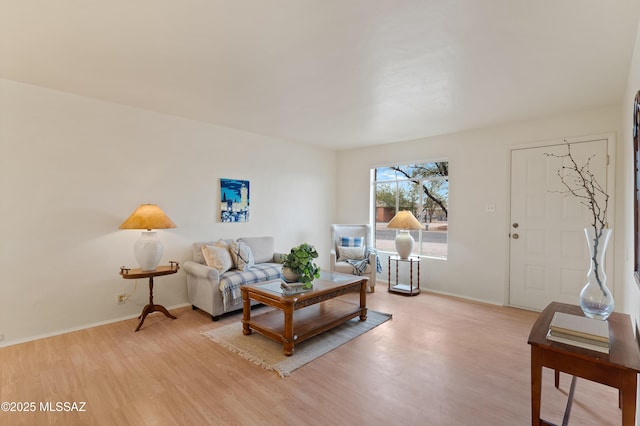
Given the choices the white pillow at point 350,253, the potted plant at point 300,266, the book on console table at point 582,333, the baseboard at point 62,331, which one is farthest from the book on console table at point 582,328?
the baseboard at point 62,331

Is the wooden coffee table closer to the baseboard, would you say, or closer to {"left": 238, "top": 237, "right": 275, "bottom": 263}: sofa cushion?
{"left": 238, "top": 237, "right": 275, "bottom": 263}: sofa cushion

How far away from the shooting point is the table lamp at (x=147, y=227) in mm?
3123

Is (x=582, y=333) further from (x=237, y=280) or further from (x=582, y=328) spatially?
(x=237, y=280)

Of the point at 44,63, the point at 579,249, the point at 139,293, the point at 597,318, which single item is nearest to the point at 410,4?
the point at 597,318

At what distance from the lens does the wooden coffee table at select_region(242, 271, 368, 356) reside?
2.64m

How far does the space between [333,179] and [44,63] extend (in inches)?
175

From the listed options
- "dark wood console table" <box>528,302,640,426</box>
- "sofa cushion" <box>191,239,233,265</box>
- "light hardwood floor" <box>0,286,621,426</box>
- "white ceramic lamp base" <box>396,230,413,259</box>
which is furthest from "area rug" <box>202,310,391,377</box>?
"dark wood console table" <box>528,302,640,426</box>

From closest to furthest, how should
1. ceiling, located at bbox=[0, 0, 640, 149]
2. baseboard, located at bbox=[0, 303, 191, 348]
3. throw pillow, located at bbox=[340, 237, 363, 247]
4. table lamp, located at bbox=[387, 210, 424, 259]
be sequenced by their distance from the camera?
ceiling, located at bbox=[0, 0, 640, 149], baseboard, located at bbox=[0, 303, 191, 348], table lamp, located at bbox=[387, 210, 424, 259], throw pillow, located at bbox=[340, 237, 363, 247]

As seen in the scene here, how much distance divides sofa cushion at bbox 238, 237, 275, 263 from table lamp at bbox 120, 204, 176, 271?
124cm

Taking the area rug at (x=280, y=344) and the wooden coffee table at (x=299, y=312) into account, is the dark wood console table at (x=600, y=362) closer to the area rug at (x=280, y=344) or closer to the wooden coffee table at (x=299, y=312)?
the area rug at (x=280, y=344)

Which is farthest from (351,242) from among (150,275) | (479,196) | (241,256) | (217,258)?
(150,275)

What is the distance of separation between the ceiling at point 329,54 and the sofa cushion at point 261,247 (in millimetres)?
1808

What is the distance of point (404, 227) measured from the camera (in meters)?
4.48

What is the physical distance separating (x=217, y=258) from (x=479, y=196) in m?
3.69
